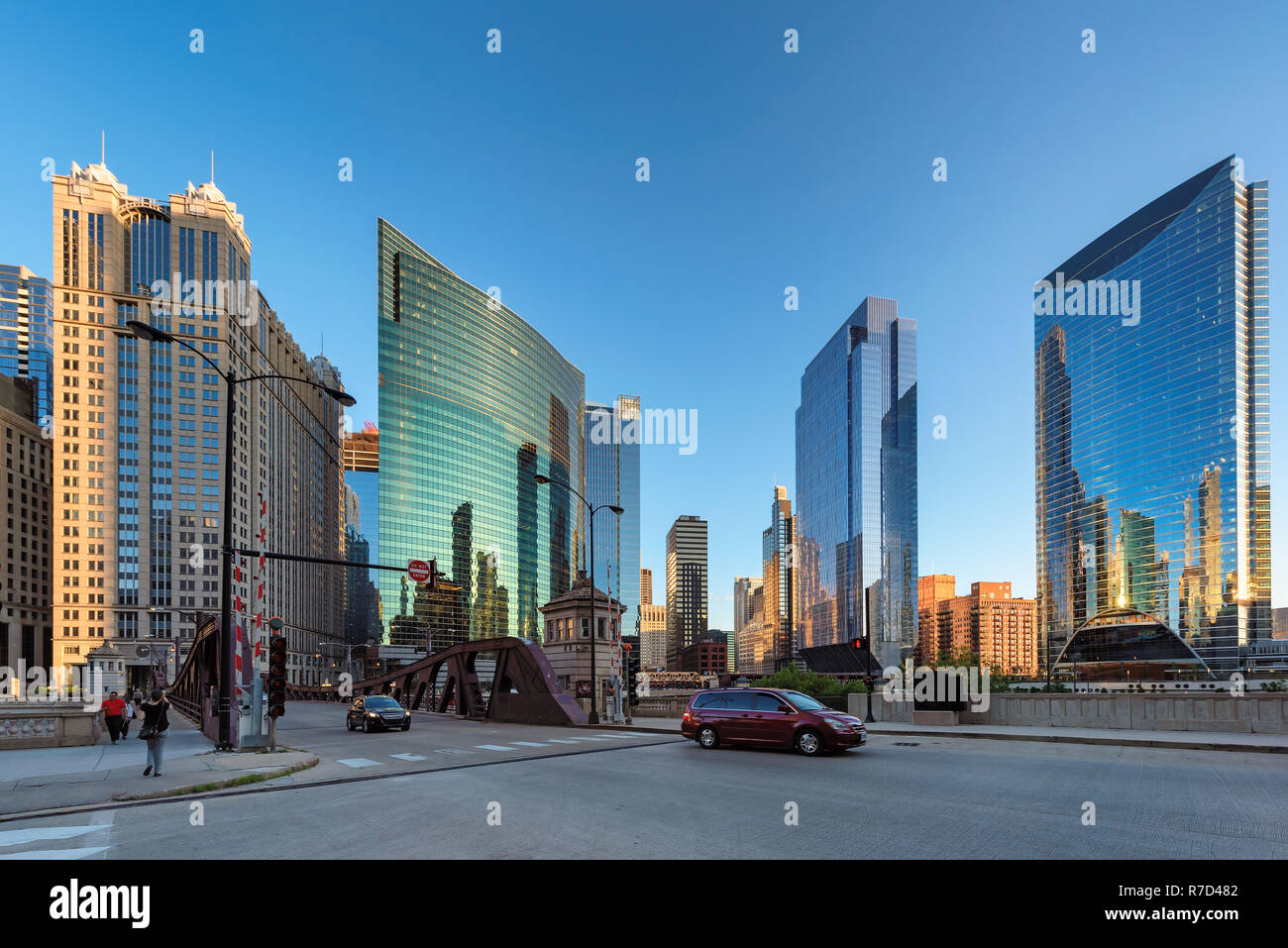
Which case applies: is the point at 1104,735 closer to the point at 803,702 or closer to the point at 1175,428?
the point at 803,702

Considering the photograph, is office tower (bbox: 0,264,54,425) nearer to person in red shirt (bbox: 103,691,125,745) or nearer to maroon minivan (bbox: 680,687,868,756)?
person in red shirt (bbox: 103,691,125,745)

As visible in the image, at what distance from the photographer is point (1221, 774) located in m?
13.1

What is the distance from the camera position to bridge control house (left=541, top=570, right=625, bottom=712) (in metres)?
40.7

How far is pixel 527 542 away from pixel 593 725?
142 meters

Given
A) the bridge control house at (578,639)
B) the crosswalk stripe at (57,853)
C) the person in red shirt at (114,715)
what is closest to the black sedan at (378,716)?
the person in red shirt at (114,715)

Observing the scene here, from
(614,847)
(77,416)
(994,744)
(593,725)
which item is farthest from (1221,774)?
(77,416)

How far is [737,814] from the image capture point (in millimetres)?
9539

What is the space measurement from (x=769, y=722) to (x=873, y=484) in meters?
169

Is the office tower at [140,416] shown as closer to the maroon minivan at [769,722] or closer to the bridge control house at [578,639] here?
the bridge control house at [578,639]

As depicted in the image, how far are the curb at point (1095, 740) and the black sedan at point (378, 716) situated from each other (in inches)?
707

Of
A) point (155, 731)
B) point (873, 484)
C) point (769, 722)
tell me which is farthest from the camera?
point (873, 484)

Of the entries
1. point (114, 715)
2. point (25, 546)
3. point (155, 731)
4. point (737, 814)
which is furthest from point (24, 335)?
point (737, 814)

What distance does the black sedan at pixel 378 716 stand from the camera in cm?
2775
